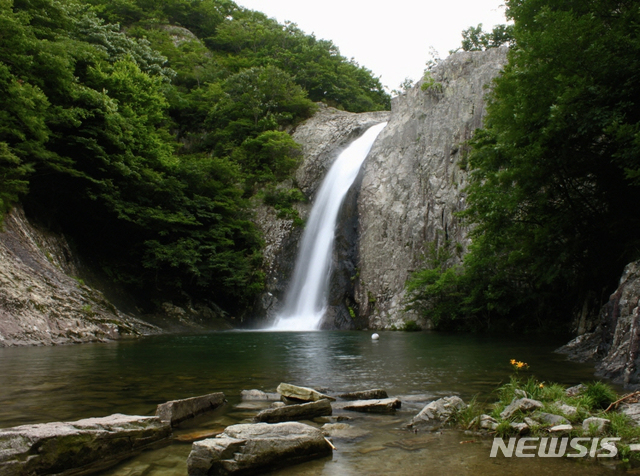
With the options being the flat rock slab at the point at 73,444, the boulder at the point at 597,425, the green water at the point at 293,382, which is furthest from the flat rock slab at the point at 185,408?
the boulder at the point at 597,425

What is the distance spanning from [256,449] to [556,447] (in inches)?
89.2

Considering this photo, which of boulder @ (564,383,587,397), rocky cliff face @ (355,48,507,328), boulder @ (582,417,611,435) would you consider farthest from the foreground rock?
rocky cliff face @ (355,48,507,328)

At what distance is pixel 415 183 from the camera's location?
27359mm

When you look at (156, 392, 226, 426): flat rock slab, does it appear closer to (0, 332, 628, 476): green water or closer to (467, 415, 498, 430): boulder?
(0, 332, 628, 476): green water

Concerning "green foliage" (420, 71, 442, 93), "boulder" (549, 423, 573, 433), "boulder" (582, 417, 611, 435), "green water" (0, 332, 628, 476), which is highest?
"green foliage" (420, 71, 442, 93)

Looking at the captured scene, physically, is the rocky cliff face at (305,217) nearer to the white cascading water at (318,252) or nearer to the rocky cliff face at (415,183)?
the white cascading water at (318,252)

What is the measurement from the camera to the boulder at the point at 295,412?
13.2 feet

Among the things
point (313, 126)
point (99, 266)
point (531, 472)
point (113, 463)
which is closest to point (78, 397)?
point (113, 463)

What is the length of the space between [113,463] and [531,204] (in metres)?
12.0

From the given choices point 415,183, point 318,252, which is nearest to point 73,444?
point 318,252

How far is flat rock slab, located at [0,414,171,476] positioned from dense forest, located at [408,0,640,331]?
26.8 feet

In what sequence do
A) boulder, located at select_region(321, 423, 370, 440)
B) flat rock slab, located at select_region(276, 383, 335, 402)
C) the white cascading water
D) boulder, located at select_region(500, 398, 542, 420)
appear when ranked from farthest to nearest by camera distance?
1. the white cascading water
2. flat rock slab, located at select_region(276, 383, 335, 402)
3. boulder, located at select_region(500, 398, 542, 420)
4. boulder, located at select_region(321, 423, 370, 440)

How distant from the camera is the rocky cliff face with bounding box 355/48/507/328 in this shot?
2444 centimetres

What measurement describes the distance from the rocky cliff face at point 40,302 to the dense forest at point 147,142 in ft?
4.98
